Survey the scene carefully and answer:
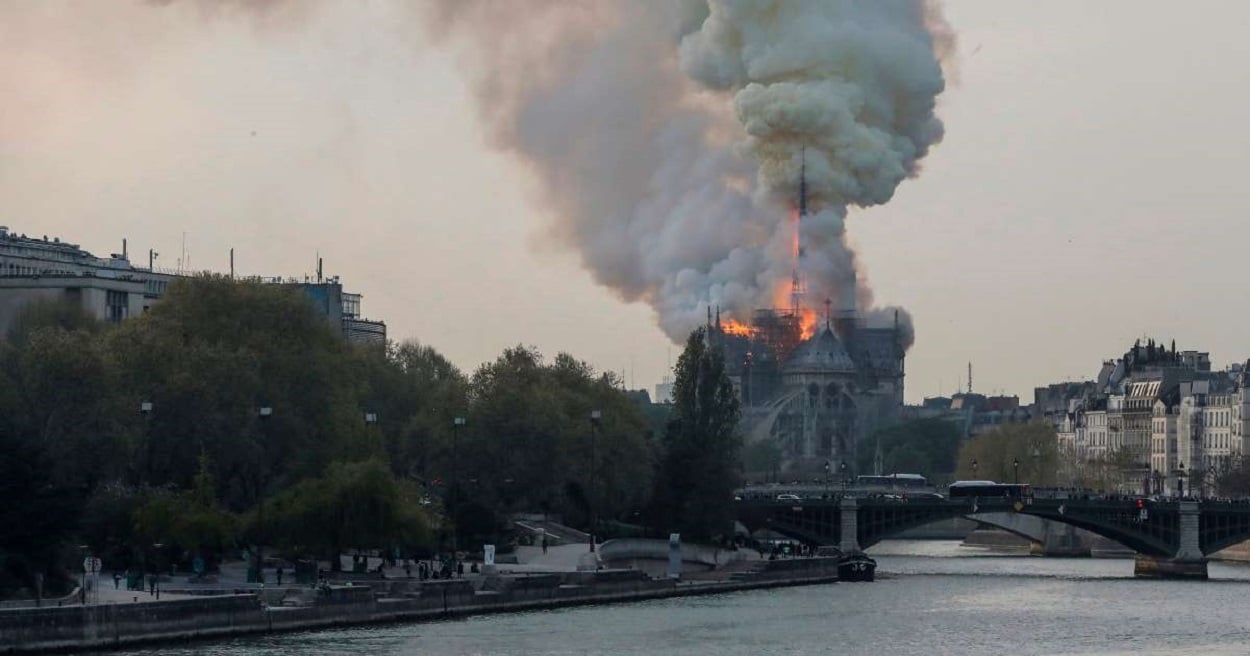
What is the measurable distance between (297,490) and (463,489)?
18.8m

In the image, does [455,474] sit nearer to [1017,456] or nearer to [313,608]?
[313,608]


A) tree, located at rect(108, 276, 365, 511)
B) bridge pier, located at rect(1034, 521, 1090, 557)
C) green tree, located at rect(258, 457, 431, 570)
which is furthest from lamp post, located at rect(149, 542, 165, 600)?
bridge pier, located at rect(1034, 521, 1090, 557)

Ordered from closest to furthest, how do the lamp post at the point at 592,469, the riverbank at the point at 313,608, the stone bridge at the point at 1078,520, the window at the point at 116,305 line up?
the riverbank at the point at 313,608 → the lamp post at the point at 592,469 → the stone bridge at the point at 1078,520 → the window at the point at 116,305

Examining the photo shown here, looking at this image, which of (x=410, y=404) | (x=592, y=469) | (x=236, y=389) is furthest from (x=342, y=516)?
(x=410, y=404)

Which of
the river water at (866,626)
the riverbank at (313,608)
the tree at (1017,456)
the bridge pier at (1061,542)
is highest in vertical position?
the tree at (1017,456)

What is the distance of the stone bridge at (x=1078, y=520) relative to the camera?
4680 inches

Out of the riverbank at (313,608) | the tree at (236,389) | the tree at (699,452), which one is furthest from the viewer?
the tree at (699,452)

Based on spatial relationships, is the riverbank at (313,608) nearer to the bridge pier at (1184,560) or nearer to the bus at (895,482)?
the bridge pier at (1184,560)

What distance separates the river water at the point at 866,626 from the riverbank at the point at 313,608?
576 mm

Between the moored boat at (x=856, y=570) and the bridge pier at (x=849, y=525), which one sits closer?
the moored boat at (x=856, y=570)

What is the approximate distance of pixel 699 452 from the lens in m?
114

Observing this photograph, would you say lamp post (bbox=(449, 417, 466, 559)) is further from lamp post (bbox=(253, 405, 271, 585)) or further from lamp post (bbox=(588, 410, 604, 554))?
lamp post (bbox=(253, 405, 271, 585))

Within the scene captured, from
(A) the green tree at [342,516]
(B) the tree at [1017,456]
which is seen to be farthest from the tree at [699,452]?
(B) the tree at [1017,456]

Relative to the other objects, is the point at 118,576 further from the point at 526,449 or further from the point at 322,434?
the point at 526,449
